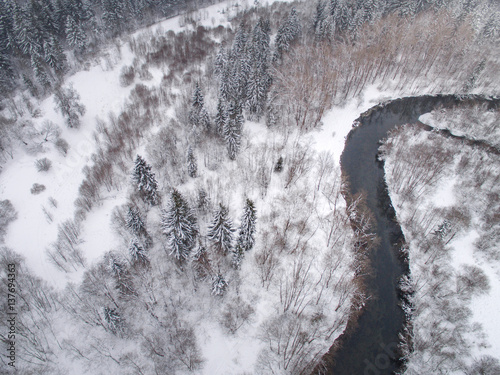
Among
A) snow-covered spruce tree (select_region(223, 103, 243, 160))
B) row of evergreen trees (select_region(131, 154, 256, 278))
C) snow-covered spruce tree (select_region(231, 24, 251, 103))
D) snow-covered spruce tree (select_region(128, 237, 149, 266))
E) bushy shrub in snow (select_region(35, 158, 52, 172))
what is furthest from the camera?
snow-covered spruce tree (select_region(231, 24, 251, 103))

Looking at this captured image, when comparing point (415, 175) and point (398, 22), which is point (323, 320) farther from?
point (398, 22)

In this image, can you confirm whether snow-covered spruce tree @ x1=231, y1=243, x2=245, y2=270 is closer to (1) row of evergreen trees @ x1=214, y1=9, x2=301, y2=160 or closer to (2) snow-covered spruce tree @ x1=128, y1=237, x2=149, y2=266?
(2) snow-covered spruce tree @ x1=128, y1=237, x2=149, y2=266

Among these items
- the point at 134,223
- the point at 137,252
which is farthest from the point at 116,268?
the point at 134,223

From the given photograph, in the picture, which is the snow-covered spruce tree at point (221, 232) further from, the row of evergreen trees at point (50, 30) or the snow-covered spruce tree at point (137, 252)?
the row of evergreen trees at point (50, 30)

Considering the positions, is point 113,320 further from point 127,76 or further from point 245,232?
point 127,76

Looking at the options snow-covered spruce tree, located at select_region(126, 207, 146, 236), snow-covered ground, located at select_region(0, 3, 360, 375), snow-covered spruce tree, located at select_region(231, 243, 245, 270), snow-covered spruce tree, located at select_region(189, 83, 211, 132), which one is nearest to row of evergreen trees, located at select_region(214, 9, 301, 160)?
snow-covered spruce tree, located at select_region(189, 83, 211, 132)

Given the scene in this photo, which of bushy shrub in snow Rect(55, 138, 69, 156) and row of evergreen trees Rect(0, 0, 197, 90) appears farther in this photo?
row of evergreen trees Rect(0, 0, 197, 90)

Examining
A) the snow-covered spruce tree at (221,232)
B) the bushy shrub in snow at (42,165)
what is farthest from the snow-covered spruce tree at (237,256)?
the bushy shrub in snow at (42,165)
